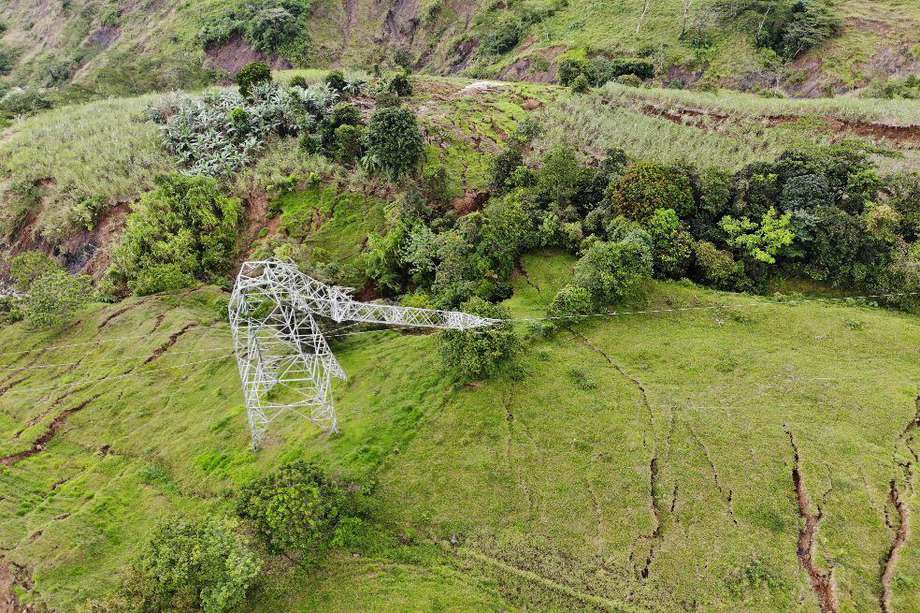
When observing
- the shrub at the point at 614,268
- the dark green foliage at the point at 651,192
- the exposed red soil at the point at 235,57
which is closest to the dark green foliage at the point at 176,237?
the shrub at the point at 614,268

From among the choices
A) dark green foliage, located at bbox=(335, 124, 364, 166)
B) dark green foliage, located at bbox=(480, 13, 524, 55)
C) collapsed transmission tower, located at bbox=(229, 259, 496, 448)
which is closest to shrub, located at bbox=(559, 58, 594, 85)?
dark green foliage, located at bbox=(335, 124, 364, 166)

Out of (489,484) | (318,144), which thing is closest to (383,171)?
(318,144)

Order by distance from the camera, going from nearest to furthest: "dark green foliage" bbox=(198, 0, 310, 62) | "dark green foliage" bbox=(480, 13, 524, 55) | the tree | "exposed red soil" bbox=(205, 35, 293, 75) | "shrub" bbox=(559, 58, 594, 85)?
the tree, "shrub" bbox=(559, 58, 594, 85), "dark green foliage" bbox=(480, 13, 524, 55), "dark green foliage" bbox=(198, 0, 310, 62), "exposed red soil" bbox=(205, 35, 293, 75)

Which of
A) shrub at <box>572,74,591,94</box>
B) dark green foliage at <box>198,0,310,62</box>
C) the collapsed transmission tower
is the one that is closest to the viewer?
the collapsed transmission tower

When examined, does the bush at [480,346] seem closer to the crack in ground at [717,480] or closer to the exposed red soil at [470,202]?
the crack in ground at [717,480]

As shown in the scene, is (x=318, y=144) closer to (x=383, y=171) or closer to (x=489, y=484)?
(x=383, y=171)

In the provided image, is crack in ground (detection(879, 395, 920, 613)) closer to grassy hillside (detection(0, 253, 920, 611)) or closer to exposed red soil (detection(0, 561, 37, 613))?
grassy hillside (detection(0, 253, 920, 611))

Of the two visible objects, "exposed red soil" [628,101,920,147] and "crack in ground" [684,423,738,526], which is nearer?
"crack in ground" [684,423,738,526]
